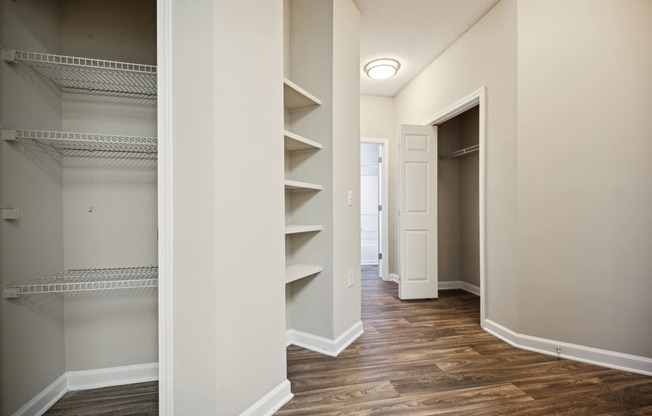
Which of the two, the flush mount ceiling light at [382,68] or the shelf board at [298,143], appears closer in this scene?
the shelf board at [298,143]

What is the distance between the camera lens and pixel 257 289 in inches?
61.4

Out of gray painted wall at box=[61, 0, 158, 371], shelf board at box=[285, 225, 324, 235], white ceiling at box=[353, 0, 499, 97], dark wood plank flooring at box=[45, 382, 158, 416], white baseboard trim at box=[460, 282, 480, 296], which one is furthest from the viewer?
white baseboard trim at box=[460, 282, 480, 296]

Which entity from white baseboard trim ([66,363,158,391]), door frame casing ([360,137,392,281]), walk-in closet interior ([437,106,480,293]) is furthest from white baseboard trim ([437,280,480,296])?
white baseboard trim ([66,363,158,391])

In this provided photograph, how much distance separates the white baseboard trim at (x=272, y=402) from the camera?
1.53 m

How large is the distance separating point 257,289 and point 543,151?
2.33 metres

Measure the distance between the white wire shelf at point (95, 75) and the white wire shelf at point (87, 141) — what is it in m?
0.33

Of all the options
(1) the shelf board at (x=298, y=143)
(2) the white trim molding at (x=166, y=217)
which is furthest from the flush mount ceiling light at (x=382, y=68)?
(2) the white trim molding at (x=166, y=217)

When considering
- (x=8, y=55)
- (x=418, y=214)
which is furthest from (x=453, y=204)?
(x=8, y=55)

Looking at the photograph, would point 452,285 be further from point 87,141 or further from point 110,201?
point 87,141

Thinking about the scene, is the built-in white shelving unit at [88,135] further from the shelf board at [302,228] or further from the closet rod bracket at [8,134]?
the shelf board at [302,228]

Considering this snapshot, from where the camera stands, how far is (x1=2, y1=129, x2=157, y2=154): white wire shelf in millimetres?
1524

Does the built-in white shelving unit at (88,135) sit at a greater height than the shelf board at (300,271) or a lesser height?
greater

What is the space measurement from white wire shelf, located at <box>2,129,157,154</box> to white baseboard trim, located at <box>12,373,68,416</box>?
136cm

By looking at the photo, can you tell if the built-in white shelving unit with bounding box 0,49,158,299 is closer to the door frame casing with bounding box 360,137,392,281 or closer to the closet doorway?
the door frame casing with bounding box 360,137,392,281
